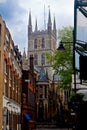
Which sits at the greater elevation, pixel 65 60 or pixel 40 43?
pixel 40 43

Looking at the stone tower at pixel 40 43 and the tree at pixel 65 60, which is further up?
the stone tower at pixel 40 43

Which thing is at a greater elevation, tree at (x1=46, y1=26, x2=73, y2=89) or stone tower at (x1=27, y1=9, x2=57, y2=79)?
stone tower at (x1=27, y1=9, x2=57, y2=79)

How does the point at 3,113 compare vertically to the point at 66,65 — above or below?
below

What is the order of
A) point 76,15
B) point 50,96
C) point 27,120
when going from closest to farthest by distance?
point 76,15 < point 27,120 < point 50,96

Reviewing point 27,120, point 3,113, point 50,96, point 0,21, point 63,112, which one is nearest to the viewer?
point 0,21

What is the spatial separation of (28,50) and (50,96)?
186ft

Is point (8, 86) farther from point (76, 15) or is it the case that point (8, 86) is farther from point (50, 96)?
point (50, 96)

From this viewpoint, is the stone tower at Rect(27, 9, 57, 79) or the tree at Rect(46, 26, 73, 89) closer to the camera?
the tree at Rect(46, 26, 73, 89)

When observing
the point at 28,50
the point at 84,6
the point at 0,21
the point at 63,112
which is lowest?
the point at 63,112

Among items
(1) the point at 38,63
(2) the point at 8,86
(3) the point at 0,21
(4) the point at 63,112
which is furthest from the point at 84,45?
(1) the point at 38,63

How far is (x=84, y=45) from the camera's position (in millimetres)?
8695

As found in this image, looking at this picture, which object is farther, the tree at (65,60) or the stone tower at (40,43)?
the stone tower at (40,43)

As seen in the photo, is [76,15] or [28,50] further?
[28,50]

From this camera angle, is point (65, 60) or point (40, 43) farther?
point (40, 43)
